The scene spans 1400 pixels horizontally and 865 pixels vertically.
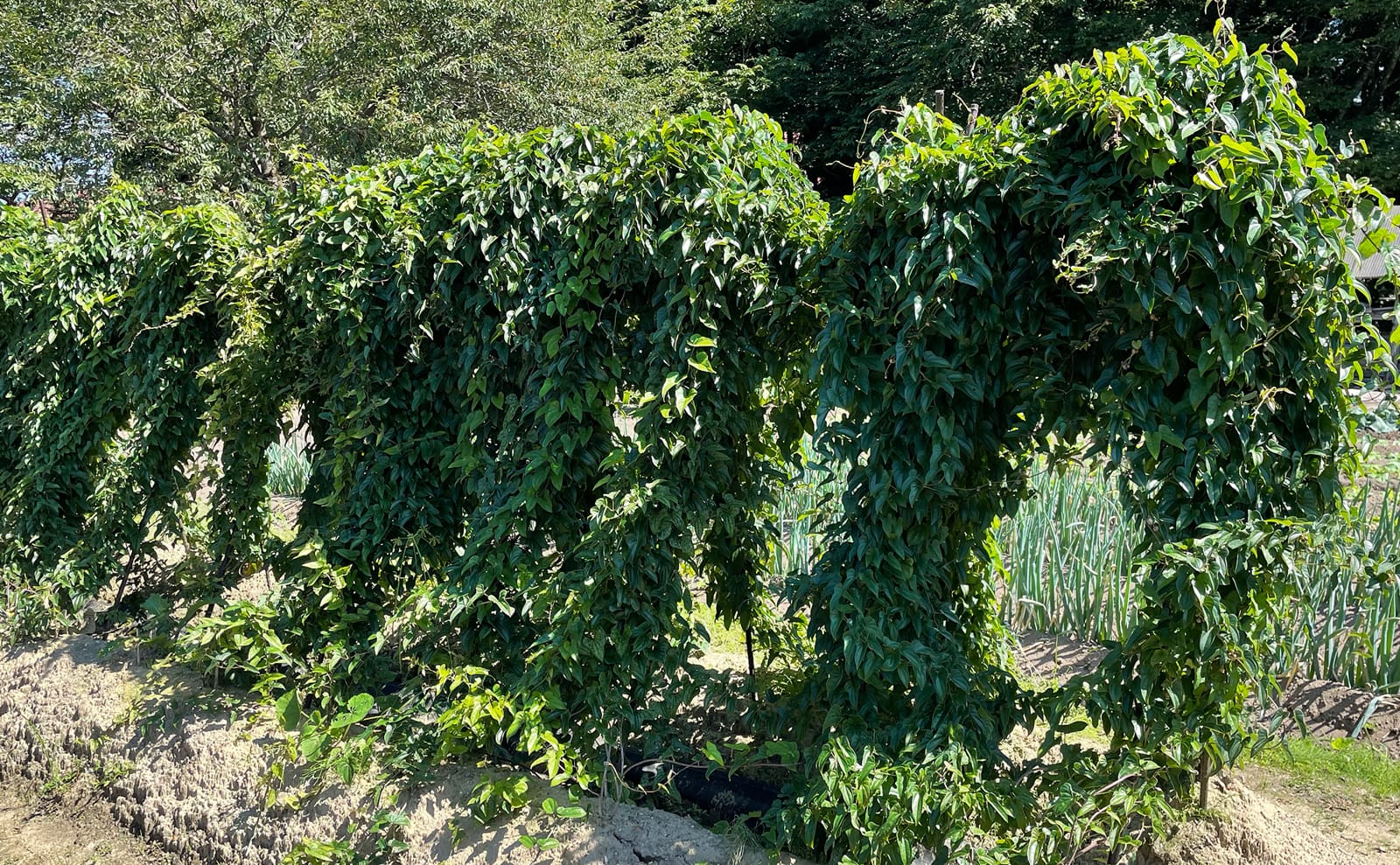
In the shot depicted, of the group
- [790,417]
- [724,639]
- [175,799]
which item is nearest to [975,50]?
[724,639]

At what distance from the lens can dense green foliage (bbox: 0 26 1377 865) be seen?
7.79ft

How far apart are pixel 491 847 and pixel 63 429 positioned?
3.77 m

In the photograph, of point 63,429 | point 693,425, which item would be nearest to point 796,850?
point 693,425

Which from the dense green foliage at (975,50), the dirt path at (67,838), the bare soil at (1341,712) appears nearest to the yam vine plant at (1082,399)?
the bare soil at (1341,712)

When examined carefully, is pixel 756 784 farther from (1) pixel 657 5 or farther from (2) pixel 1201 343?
(1) pixel 657 5

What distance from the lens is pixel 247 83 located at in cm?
1295

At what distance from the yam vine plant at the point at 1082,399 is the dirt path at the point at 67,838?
2636 mm

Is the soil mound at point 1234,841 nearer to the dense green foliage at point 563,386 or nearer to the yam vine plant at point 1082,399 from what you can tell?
the yam vine plant at point 1082,399

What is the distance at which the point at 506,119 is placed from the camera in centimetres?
1435

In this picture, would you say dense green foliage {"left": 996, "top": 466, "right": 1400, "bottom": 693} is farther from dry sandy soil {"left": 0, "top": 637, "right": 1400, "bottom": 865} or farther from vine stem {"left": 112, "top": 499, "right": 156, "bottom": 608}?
vine stem {"left": 112, "top": 499, "right": 156, "bottom": 608}

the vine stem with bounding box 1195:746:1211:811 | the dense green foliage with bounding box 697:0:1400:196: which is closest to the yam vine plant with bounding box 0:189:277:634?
the vine stem with bounding box 1195:746:1211:811

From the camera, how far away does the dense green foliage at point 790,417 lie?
2373 millimetres

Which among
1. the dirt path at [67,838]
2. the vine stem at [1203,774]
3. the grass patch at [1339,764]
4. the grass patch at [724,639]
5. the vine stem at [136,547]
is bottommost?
the dirt path at [67,838]

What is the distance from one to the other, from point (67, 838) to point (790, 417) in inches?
129
